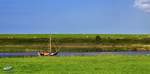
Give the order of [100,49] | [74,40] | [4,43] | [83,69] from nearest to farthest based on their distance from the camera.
A: [83,69], [100,49], [4,43], [74,40]

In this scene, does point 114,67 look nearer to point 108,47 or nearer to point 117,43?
point 108,47

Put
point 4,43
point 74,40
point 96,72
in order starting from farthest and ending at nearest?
point 74,40 < point 4,43 < point 96,72

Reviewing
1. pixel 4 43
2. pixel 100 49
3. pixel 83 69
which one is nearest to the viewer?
pixel 83 69

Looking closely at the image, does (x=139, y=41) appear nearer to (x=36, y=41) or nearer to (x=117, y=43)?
(x=117, y=43)

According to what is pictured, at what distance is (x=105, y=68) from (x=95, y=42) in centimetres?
11281

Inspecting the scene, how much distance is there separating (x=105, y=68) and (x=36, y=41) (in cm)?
11240

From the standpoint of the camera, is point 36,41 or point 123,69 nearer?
point 123,69

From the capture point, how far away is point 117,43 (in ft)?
513

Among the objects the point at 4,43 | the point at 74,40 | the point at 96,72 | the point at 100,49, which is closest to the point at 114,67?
the point at 96,72

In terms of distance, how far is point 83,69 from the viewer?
4391 centimetres

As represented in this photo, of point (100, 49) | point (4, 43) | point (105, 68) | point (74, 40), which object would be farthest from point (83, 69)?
point (74, 40)

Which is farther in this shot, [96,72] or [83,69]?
[83,69]

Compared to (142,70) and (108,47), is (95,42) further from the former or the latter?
(142,70)

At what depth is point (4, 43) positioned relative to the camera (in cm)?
14888
